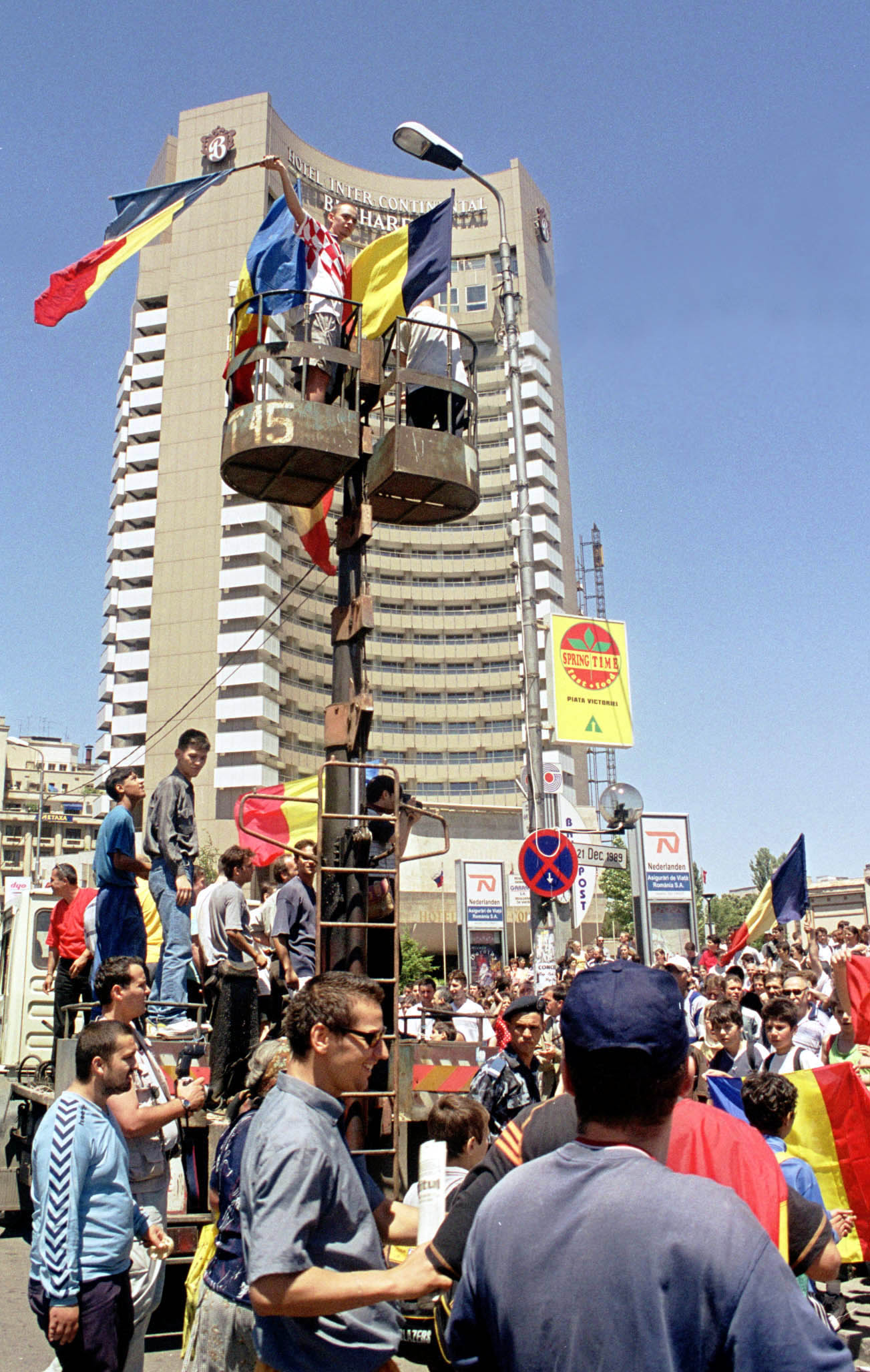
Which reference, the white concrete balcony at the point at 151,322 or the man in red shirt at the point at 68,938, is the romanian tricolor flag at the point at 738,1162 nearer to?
the man in red shirt at the point at 68,938

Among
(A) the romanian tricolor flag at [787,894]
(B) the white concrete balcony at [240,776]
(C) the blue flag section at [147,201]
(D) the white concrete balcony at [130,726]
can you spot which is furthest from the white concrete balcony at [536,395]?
(C) the blue flag section at [147,201]

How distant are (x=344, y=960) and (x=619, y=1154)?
4.43 metres

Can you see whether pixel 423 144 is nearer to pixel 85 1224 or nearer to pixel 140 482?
pixel 85 1224

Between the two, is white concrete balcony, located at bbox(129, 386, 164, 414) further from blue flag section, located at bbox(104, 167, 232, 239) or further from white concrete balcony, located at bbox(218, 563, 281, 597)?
blue flag section, located at bbox(104, 167, 232, 239)

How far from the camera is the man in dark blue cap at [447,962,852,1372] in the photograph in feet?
5.47

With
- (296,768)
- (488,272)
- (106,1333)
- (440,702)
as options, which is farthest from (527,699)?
(488,272)

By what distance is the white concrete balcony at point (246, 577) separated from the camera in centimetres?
7094

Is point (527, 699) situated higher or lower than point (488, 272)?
lower

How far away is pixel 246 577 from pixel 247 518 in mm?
3859

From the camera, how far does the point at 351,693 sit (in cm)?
691

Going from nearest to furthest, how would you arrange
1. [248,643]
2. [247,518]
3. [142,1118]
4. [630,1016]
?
[630,1016]
[142,1118]
[248,643]
[247,518]

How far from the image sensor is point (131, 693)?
72062 mm

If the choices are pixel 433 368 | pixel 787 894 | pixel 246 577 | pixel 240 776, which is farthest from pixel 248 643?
pixel 433 368

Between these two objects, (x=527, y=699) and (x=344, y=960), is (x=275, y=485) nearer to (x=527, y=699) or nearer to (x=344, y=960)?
(x=344, y=960)
